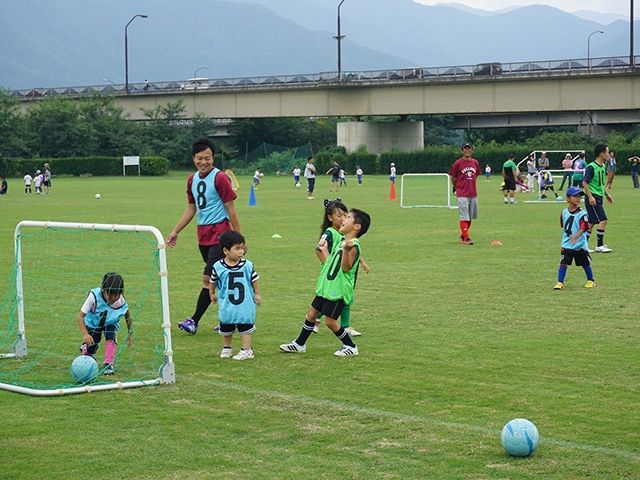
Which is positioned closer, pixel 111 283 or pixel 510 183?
pixel 111 283

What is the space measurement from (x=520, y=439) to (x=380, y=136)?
7225 centimetres

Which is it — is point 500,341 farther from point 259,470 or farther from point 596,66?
point 596,66

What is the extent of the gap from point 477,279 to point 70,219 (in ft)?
55.0

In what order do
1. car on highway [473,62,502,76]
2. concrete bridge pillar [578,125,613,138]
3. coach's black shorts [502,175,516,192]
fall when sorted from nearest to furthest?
Result: coach's black shorts [502,175,516,192] → car on highway [473,62,502,76] → concrete bridge pillar [578,125,613,138]

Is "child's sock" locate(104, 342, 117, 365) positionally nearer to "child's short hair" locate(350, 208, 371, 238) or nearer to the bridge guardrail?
"child's short hair" locate(350, 208, 371, 238)

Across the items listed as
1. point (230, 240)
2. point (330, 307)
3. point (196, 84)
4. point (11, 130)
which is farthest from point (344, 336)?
point (196, 84)

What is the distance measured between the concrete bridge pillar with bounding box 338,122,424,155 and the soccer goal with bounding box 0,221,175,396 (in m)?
60.1

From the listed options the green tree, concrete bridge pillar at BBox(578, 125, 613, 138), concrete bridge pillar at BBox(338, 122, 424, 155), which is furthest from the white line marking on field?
concrete bridge pillar at BBox(578, 125, 613, 138)

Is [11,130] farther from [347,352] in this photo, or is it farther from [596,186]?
[347,352]

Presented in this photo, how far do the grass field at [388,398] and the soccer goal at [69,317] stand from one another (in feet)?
0.93

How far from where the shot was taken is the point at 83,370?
7453mm

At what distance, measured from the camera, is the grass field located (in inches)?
213

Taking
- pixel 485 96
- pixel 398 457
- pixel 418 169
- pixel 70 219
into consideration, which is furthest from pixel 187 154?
pixel 398 457

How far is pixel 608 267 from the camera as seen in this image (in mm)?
14539
